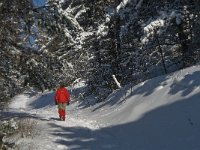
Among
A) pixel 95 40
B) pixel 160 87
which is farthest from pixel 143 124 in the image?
pixel 95 40

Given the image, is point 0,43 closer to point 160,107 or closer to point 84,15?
point 160,107

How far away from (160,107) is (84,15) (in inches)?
565

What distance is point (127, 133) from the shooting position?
1598 cm

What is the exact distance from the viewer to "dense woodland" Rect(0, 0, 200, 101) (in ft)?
52.0

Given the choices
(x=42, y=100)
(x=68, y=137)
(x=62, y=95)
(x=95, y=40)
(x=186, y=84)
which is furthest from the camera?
(x=42, y=100)

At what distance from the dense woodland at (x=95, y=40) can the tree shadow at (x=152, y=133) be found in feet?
7.92

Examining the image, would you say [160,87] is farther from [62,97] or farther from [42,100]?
[42,100]

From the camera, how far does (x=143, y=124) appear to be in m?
16.1

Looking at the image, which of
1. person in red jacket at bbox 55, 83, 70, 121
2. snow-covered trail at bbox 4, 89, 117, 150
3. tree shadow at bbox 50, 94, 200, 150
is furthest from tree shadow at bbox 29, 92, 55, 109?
tree shadow at bbox 50, 94, 200, 150

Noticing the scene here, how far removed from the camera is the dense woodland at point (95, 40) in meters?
15.8

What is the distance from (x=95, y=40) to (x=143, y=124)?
40.8 feet

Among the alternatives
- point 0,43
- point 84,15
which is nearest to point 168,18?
point 0,43

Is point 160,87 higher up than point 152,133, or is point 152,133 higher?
point 160,87

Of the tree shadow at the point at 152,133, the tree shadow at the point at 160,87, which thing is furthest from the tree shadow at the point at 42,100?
the tree shadow at the point at 152,133
